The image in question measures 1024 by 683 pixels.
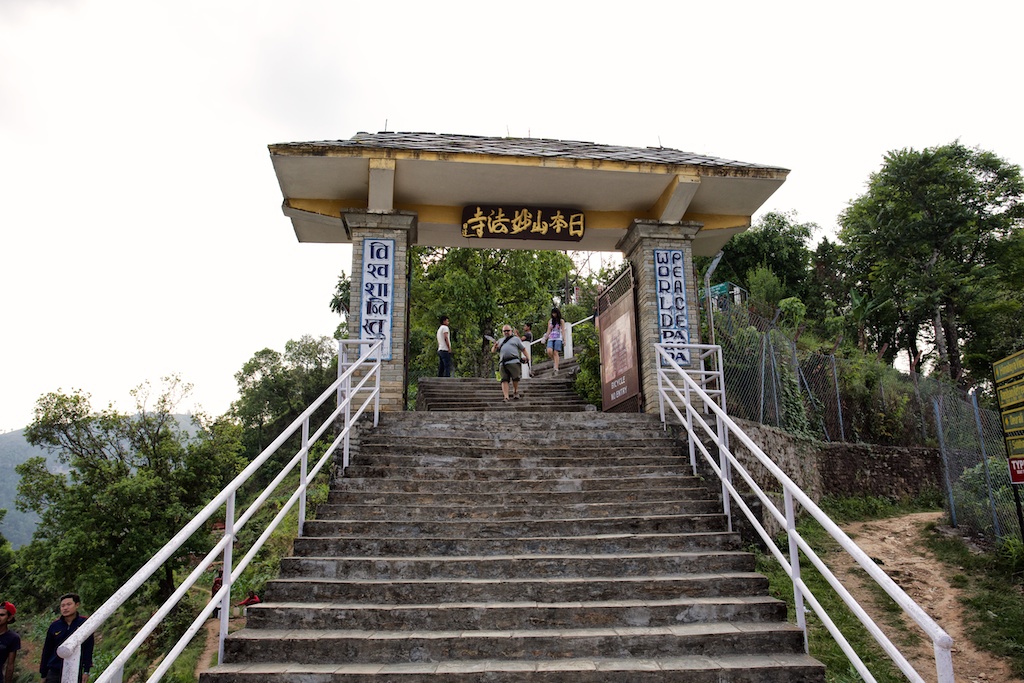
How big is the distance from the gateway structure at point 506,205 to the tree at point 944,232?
598 inches

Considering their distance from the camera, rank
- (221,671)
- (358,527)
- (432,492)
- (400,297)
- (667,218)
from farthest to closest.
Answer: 1. (667,218)
2. (400,297)
3. (432,492)
4. (358,527)
5. (221,671)

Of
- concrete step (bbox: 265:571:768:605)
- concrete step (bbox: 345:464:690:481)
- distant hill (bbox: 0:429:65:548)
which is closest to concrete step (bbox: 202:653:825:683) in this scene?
concrete step (bbox: 265:571:768:605)

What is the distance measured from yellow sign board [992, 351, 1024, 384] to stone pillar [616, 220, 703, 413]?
3889mm

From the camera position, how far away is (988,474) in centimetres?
836

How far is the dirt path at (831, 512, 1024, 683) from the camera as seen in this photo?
5832 millimetres

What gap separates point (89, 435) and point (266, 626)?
23.2 metres

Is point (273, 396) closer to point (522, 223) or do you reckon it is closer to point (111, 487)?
point (111, 487)

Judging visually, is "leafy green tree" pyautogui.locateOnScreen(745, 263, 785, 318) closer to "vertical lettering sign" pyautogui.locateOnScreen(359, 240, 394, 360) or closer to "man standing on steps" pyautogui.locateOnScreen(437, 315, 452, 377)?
"man standing on steps" pyautogui.locateOnScreen(437, 315, 452, 377)

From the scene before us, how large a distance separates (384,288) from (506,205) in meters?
2.56

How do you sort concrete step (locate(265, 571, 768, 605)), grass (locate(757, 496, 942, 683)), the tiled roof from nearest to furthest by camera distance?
concrete step (locate(265, 571, 768, 605)), grass (locate(757, 496, 942, 683)), the tiled roof

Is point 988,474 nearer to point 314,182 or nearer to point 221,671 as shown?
point 221,671

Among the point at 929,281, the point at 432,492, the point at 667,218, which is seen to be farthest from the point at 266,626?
the point at 929,281

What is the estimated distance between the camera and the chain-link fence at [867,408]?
28.9 feet

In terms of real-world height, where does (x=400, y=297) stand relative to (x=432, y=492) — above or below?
above
